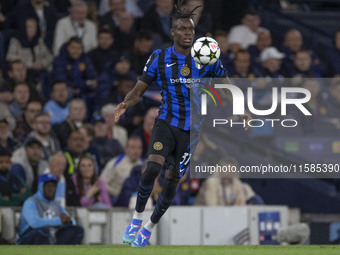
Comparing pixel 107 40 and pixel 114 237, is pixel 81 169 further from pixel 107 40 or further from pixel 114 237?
pixel 107 40

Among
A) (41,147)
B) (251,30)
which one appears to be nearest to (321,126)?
(251,30)

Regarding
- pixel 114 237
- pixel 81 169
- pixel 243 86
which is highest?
pixel 243 86

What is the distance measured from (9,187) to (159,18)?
4.94m

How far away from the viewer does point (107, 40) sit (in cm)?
1557

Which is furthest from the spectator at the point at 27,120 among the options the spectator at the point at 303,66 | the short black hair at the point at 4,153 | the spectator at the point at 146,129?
the spectator at the point at 303,66

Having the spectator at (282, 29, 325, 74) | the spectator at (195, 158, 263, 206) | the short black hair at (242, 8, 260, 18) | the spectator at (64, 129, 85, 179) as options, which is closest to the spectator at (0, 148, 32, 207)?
the spectator at (64, 129, 85, 179)

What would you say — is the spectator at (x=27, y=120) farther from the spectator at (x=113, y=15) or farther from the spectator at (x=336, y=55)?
the spectator at (x=336, y=55)

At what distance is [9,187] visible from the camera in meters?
13.0

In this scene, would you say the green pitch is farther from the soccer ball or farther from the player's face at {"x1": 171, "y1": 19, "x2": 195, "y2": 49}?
the player's face at {"x1": 171, "y1": 19, "x2": 195, "y2": 49}

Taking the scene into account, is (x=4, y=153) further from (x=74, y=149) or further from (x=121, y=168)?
(x=121, y=168)

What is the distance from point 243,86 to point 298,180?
1.83 m

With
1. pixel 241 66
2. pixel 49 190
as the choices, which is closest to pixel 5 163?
pixel 49 190

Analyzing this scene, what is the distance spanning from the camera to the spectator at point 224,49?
1557 centimetres

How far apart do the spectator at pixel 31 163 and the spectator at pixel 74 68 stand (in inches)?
73.2
